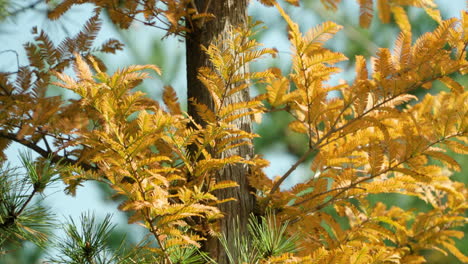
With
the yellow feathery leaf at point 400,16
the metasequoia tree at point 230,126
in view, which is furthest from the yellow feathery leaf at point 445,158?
the yellow feathery leaf at point 400,16

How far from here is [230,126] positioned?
3.04ft

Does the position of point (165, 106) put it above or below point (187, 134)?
above

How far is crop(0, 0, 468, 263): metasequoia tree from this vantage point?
90 centimetres

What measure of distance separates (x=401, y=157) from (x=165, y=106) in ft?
1.72

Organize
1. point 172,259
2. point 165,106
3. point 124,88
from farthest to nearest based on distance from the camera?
point 165,106
point 172,259
point 124,88

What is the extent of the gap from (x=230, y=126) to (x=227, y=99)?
303 millimetres

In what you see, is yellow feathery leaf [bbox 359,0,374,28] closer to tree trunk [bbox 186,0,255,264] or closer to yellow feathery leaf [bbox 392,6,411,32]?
yellow feathery leaf [bbox 392,6,411,32]

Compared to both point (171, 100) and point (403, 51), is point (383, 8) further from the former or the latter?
point (171, 100)

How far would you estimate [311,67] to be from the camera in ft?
3.53

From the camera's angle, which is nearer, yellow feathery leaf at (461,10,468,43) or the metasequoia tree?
the metasequoia tree

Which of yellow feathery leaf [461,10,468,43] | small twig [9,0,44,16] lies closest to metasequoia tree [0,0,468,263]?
yellow feathery leaf [461,10,468,43]

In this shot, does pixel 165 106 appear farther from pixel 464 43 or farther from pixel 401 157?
pixel 464 43

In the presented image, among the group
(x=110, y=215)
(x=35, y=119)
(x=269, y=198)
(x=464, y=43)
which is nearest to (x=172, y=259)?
(x=110, y=215)

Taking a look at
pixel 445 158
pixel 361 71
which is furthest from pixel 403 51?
pixel 445 158
